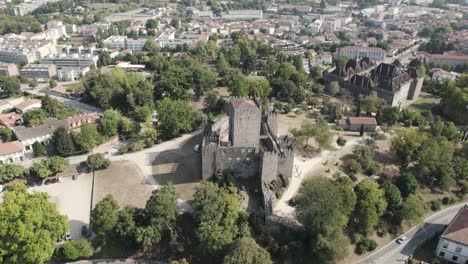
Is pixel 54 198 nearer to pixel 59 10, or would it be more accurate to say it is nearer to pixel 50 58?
pixel 50 58

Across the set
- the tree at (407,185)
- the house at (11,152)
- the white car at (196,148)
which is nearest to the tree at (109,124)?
the house at (11,152)

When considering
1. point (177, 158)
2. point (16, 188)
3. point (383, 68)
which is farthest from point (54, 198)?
point (383, 68)

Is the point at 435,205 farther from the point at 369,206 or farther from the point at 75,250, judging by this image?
the point at 75,250

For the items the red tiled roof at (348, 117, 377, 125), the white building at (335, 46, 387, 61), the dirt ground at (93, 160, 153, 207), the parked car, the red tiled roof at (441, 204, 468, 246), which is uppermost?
the white building at (335, 46, 387, 61)

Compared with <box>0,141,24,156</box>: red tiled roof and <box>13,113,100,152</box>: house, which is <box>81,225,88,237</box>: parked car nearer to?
<box>0,141,24,156</box>: red tiled roof

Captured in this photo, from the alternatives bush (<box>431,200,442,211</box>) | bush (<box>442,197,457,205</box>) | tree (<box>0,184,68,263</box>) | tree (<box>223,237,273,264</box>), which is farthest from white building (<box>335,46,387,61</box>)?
tree (<box>0,184,68,263</box>)

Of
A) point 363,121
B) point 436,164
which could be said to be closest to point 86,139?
point 363,121
